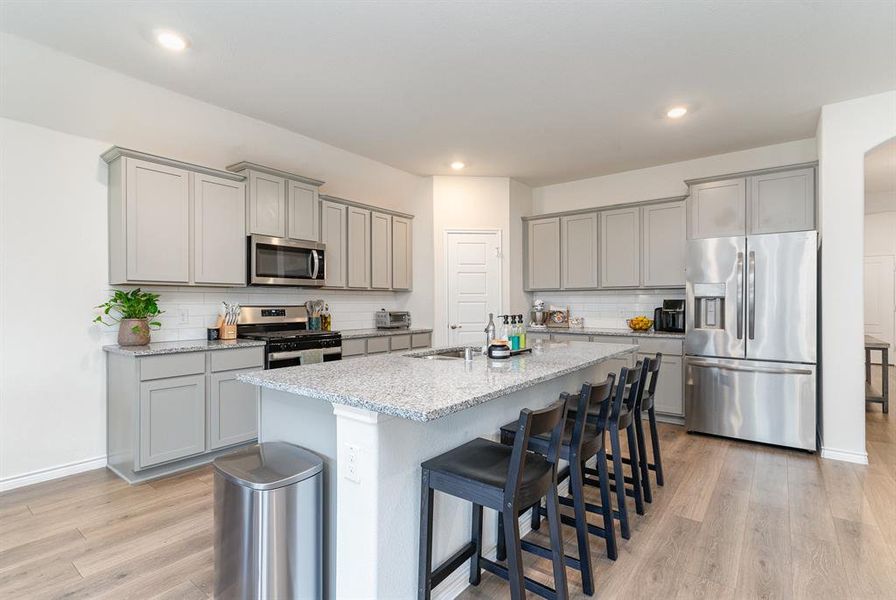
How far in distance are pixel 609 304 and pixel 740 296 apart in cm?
177

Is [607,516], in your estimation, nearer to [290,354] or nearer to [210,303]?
[290,354]

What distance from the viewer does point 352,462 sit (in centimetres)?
159

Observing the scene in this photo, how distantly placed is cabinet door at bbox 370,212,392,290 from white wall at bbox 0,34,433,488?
1873 mm

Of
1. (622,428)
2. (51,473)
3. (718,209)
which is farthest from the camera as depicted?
(718,209)

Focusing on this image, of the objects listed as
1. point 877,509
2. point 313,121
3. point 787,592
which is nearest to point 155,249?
point 313,121

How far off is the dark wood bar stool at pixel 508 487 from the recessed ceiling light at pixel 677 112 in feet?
10.5

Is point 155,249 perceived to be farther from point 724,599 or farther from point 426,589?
point 724,599

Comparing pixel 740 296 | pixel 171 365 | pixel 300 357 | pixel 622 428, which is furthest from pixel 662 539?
pixel 171 365

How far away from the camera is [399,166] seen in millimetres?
5297

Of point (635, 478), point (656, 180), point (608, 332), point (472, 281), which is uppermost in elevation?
point (656, 180)

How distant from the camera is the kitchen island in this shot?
155 cm

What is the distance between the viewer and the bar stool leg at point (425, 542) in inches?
65.8

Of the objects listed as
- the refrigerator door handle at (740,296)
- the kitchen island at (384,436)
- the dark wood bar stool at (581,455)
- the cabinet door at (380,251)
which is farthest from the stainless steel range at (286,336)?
the refrigerator door handle at (740,296)

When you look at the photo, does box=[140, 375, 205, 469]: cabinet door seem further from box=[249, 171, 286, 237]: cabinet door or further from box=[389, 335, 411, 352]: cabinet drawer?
box=[389, 335, 411, 352]: cabinet drawer
